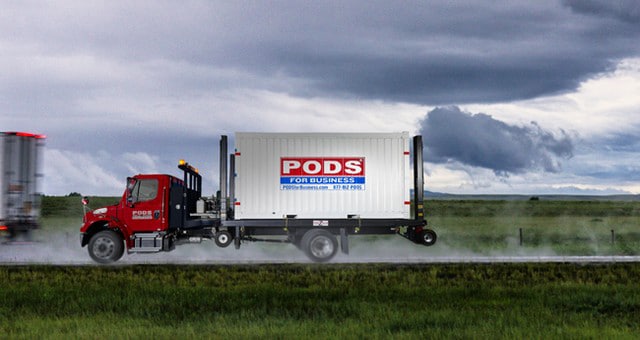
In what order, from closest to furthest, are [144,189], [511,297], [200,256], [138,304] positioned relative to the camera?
[138,304] → [511,297] → [144,189] → [200,256]

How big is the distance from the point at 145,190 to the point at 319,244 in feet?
20.1

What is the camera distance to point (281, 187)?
81.4 ft

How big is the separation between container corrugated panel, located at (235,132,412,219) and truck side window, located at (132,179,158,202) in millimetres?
2752

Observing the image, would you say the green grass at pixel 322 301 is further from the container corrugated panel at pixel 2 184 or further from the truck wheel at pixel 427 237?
the container corrugated panel at pixel 2 184

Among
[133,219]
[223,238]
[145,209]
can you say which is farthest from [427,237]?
[133,219]

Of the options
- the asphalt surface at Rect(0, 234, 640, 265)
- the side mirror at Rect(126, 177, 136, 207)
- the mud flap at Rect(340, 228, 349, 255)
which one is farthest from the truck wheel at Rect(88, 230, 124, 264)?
the mud flap at Rect(340, 228, 349, 255)

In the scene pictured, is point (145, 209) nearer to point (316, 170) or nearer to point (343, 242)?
point (316, 170)

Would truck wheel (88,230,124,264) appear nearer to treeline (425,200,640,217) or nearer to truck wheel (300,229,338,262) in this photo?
truck wheel (300,229,338,262)

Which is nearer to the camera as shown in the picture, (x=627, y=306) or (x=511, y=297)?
(x=627, y=306)

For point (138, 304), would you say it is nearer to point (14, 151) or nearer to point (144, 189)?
point (144, 189)

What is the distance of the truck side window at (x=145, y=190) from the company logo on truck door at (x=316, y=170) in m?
4.23

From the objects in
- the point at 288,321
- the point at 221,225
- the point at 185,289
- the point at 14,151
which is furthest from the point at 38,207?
the point at 288,321

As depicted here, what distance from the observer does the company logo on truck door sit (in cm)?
2472

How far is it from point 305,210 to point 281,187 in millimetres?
1139
